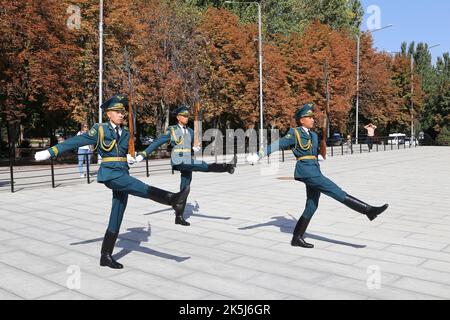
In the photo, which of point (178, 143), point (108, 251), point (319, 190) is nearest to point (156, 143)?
point (178, 143)

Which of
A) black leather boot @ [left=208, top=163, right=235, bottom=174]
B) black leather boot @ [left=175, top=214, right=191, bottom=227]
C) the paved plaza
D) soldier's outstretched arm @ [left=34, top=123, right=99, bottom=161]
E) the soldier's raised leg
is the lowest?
the paved plaza

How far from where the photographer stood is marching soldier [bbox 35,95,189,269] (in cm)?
578

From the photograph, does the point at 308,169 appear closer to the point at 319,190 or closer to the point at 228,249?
the point at 319,190

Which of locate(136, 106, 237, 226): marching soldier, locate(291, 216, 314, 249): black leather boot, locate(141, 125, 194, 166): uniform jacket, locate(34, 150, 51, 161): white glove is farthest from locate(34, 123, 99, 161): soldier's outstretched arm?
locate(291, 216, 314, 249): black leather boot

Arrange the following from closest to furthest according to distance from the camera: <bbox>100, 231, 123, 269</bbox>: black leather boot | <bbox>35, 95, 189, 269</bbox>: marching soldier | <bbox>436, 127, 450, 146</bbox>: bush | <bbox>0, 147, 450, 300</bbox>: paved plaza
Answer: <bbox>0, 147, 450, 300</bbox>: paved plaza, <bbox>35, 95, 189, 269</bbox>: marching soldier, <bbox>100, 231, 123, 269</bbox>: black leather boot, <bbox>436, 127, 450, 146</bbox>: bush

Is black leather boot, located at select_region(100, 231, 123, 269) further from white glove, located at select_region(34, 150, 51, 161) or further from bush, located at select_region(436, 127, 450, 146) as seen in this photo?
bush, located at select_region(436, 127, 450, 146)

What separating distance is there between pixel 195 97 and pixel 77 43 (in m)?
7.48

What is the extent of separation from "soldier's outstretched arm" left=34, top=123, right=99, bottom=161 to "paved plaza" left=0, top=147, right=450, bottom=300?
1.38m

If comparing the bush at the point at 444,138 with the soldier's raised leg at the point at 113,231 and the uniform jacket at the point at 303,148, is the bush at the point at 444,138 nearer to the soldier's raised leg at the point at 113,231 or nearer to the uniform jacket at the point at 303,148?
the uniform jacket at the point at 303,148

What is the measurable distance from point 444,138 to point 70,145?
48.3 meters

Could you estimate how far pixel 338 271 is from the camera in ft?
18.6

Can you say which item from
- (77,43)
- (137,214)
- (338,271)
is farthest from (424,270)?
(77,43)

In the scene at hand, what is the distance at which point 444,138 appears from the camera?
47.9m
